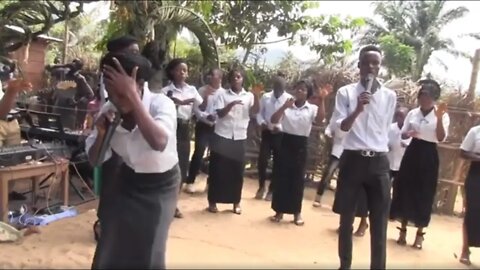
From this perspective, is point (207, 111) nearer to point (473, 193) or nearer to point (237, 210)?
point (237, 210)

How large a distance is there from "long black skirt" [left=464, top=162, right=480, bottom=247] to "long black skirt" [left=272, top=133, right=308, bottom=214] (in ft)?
6.04

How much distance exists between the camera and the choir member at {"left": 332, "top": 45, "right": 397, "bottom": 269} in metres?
3.77

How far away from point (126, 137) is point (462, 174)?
20.8 ft

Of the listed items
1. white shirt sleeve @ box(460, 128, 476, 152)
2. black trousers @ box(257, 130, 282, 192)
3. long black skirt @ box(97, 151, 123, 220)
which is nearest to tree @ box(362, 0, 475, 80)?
black trousers @ box(257, 130, 282, 192)

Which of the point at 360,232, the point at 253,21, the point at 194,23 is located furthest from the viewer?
the point at 253,21

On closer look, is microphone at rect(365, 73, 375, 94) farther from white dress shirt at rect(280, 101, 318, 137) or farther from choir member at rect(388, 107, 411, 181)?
choir member at rect(388, 107, 411, 181)

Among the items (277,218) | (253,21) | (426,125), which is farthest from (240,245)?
(253,21)

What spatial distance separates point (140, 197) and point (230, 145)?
3751mm

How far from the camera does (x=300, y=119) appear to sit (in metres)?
6.10

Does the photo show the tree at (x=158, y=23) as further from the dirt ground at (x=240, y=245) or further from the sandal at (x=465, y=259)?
the sandal at (x=465, y=259)

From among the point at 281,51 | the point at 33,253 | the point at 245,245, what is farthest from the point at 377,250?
the point at 281,51

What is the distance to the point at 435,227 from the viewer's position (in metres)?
6.67

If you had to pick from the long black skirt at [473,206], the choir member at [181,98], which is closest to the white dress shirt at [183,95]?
the choir member at [181,98]

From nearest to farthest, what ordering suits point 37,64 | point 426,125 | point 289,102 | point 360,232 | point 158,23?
A: point 426,125 < point 360,232 < point 289,102 < point 158,23 < point 37,64
